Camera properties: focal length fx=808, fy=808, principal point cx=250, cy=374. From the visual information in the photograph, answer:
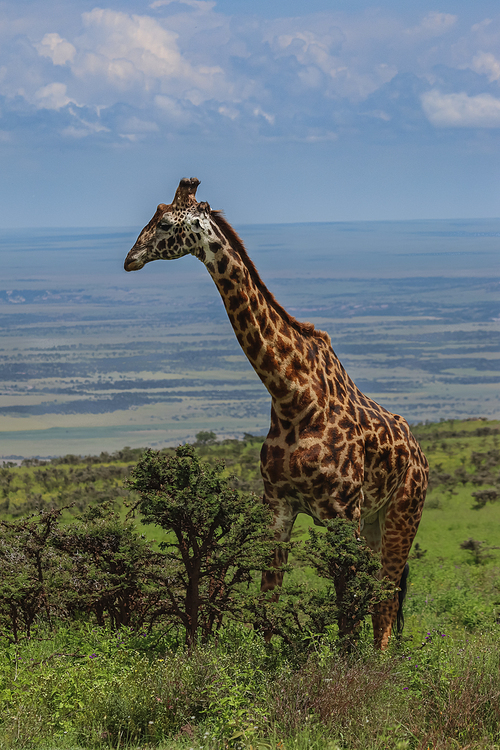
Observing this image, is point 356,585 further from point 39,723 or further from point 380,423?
point 39,723

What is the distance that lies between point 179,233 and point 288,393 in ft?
5.65

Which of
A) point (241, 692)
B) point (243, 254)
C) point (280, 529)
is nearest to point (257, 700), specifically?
point (241, 692)

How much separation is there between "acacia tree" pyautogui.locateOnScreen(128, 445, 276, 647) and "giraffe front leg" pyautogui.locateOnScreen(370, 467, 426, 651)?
1.61 meters

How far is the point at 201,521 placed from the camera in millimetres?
7504

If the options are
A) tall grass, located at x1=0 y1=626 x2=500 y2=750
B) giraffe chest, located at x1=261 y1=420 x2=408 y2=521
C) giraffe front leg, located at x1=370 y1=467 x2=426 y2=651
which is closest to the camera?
tall grass, located at x1=0 y1=626 x2=500 y2=750

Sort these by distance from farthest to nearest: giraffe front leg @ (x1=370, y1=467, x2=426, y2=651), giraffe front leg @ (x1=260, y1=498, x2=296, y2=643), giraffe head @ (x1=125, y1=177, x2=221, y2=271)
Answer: giraffe front leg @ (x1=370, y1=467, x2=426, y2=651) < giraffe front leg @ (x1=260, y1=498, x2=296, y2=643) < giraffe head @ (x1=125, y1=177, x2=221, y2=271)

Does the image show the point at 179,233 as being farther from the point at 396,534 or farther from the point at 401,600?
the point at 401,600

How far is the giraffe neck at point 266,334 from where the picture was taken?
7.10 m

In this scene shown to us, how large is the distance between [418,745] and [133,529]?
395cm

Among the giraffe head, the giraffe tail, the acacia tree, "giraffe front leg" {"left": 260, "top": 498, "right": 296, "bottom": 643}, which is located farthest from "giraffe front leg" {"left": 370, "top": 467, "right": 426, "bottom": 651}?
the giraffe head

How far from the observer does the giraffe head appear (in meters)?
7.01

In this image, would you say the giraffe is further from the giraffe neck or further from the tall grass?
the tall grass

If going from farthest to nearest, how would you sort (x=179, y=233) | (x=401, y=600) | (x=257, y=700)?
(x=401, y=600), (x=179, y=233), (x=257, y=700)

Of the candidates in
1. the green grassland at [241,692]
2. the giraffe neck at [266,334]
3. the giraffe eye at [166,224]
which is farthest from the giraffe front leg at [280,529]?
the giraffe eye at [166,224]
